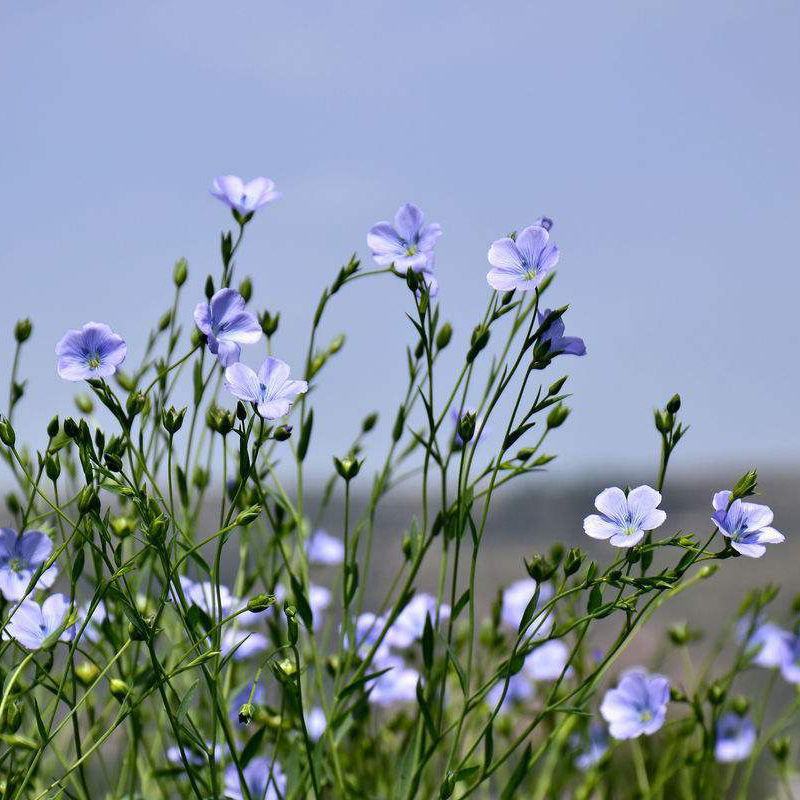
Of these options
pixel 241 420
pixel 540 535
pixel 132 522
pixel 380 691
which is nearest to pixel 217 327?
pixel 241 420

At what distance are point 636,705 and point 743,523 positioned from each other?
0.36 meters

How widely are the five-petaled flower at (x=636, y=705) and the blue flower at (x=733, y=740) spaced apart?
1.48 feet

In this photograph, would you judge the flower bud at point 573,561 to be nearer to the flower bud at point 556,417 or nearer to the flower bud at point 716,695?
the flower bud at point 556,417

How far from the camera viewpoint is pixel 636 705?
1.18 metres

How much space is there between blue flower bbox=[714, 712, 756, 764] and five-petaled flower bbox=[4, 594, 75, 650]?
921 mm

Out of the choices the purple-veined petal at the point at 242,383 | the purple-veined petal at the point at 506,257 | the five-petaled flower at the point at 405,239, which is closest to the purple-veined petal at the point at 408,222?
the five-petaled flower at the point at 405,239

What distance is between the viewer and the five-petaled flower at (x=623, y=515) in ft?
2.79

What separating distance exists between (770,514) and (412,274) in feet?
1.10

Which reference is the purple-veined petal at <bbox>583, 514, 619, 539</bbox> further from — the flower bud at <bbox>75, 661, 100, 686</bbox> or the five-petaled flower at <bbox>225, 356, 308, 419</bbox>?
the flower bud at <bbox>75, 661, 100, 686</bbox>

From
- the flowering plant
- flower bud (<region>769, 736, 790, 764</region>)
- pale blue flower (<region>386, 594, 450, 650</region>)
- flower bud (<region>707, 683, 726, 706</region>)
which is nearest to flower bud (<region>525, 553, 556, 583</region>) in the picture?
the flowering plant

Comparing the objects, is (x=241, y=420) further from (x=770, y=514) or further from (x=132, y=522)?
(x=770, y=514)

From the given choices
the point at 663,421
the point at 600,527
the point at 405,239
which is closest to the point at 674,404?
the point at 663,421

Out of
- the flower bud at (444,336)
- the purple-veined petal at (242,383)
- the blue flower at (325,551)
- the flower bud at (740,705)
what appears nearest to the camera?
the purple-veined petal at (242,383)

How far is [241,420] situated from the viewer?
86cm
